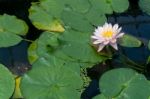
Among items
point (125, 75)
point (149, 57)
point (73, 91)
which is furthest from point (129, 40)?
point (73, 91)

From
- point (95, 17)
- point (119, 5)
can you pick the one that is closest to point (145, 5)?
point (119, 5)

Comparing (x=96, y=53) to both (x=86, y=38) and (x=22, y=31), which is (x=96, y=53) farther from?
(x=22, y=31)

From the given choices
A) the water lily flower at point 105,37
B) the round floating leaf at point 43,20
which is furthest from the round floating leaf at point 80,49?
the round floating leaf at point 43,20

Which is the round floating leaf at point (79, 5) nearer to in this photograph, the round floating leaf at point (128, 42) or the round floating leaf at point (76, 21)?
Result: the round floating leaf at point (76, 21)

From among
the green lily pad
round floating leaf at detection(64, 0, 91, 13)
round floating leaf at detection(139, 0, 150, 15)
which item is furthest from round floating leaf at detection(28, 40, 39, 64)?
round floating leaf at detection(139, 0, 150, 15)

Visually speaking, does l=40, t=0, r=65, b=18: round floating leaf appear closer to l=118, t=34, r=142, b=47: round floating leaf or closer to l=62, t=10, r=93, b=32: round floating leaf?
l=62, t=10, r=93, b=32: round floating leaf
